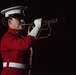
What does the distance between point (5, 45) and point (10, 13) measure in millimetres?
217

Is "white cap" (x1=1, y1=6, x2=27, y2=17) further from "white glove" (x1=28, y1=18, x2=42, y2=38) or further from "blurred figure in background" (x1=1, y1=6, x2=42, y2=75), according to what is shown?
"white glove" (x1=28, y1=18, x2=42, y2=38)

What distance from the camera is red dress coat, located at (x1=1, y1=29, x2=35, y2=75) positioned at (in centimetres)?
257

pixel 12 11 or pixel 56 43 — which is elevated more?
pixel 12 11

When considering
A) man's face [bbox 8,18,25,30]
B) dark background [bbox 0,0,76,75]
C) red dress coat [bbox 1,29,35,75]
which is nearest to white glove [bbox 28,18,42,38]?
red dress coat [bbox 1,29,35,75]

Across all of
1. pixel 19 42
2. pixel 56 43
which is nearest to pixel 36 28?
pixel 19 42

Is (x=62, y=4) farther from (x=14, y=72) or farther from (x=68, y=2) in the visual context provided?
(x=14, y=72)

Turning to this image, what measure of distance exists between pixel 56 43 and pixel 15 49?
2.56m

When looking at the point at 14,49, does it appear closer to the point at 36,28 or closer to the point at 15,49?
the point at 15,49

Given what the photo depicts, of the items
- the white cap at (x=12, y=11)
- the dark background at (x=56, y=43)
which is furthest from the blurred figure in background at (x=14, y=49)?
the dark background at (x=56, y=43)

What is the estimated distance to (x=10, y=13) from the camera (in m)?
2.73

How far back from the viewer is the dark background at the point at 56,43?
436 cm

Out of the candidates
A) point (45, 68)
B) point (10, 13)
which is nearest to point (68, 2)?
point (45, 68)

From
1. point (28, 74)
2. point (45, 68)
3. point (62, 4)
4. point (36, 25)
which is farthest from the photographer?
point (45, 68)

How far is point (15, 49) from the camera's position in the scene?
103 inches
